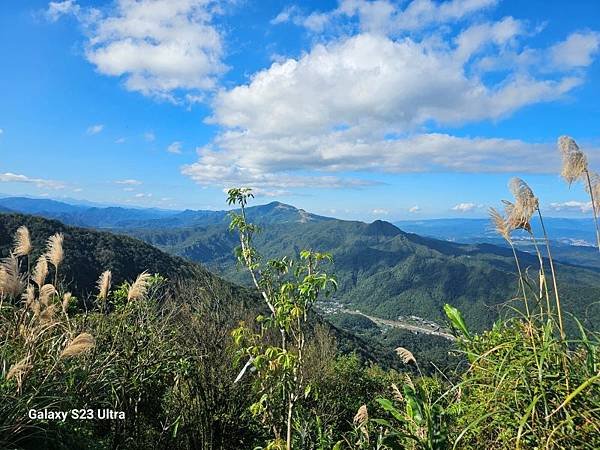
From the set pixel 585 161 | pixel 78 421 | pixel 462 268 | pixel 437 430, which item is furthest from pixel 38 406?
pixel 462 268

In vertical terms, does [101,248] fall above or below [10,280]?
below

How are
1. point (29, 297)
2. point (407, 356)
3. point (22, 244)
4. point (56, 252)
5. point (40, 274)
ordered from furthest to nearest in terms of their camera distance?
point (22, 244) < point (56, 252) < point (40, 274) < point (29, 297) < point (407, 356)

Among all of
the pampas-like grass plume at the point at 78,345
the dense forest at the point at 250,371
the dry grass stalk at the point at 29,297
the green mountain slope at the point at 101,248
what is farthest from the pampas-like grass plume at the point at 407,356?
the green mountain slope at the point at 101,248

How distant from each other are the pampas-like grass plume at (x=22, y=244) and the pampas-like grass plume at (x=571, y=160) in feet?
16.6

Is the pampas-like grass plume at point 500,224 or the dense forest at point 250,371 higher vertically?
the pampas-like grass plume at point 500,224

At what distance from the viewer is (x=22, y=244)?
14.1 feet

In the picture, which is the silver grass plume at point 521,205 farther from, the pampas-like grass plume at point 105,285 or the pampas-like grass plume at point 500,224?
the pampas-like grass plume at point 105,285

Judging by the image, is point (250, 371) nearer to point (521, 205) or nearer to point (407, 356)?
point (407, 356)

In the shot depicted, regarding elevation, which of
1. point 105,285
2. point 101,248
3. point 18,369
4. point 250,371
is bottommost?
point 101,248

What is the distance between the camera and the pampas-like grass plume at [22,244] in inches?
167

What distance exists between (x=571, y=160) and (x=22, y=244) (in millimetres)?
5172

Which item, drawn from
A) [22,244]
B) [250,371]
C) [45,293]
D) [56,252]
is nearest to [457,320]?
[250,371]

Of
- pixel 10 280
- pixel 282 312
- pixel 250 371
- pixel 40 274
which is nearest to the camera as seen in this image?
pixel 282 312

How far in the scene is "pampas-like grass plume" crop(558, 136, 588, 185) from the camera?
238 centimetres
